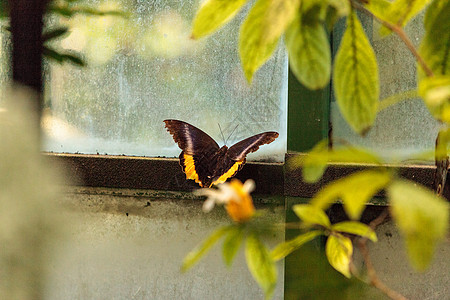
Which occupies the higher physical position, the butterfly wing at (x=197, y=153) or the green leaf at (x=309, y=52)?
the green leaf at (x=309, y=52)

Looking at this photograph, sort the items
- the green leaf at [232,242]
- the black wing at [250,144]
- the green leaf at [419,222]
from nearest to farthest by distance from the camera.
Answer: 1. the green leaf at [419,222]
2. the green leaf at [232,242]
3. the black wing at [250,144]

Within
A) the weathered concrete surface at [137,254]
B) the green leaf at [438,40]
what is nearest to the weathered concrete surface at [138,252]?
the weathered concrete surface at [137,254]

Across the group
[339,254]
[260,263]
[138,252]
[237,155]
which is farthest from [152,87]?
[260,263]

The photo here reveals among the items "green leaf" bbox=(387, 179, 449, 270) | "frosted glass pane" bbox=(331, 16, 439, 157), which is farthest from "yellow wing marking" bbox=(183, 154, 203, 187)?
"green leaf" bbox=(387, 179, 449, 270)

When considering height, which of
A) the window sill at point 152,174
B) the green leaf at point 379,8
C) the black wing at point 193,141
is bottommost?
the window sill at point 152,174

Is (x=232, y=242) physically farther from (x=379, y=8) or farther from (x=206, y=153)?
(x=206, y=153)

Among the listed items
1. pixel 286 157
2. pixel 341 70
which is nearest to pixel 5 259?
pixel 341 70

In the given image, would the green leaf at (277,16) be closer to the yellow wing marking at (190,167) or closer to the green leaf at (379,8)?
the green leaf at (379,8)
